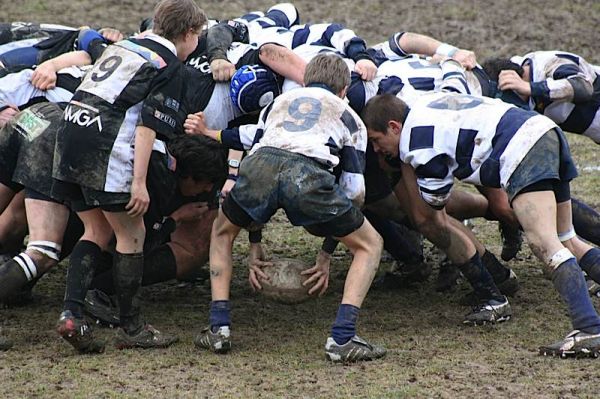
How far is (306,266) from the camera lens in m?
6.33

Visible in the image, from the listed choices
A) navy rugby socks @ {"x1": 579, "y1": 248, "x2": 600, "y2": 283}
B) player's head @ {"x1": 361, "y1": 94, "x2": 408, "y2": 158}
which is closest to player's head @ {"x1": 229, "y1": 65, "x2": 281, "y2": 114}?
player's head @ {"x1": 361, "y1": 94, "x2": 408, "y2": 158}

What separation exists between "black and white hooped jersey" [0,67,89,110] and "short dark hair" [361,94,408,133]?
6.08 feet

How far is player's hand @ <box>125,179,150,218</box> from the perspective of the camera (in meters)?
5.73

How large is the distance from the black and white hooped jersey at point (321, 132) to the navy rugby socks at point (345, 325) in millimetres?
612

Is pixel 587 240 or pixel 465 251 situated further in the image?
pixel 587 240

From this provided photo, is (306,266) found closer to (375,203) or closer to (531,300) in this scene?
(375,203)

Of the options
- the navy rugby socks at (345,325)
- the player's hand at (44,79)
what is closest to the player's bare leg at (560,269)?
the navy rugby socks at (345,325)

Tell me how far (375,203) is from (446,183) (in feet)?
2.92

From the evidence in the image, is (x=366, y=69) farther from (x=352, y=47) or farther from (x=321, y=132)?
(x=321, y=132)

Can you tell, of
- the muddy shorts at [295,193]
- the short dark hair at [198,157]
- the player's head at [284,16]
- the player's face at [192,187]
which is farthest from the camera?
the player's head at [284,16]

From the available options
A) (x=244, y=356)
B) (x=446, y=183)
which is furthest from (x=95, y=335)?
(x=446, y=183)

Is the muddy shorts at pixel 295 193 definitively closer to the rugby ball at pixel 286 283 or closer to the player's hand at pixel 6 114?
the rugby ball at pixel 286 283

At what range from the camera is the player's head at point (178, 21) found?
20.0 feet

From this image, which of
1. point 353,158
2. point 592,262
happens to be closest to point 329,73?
point 353,158
